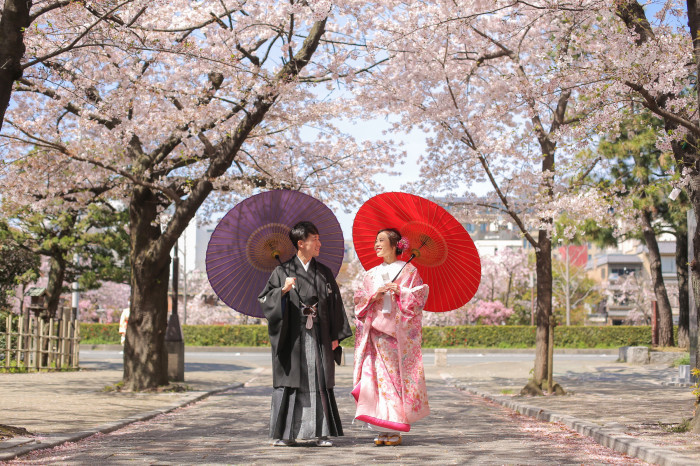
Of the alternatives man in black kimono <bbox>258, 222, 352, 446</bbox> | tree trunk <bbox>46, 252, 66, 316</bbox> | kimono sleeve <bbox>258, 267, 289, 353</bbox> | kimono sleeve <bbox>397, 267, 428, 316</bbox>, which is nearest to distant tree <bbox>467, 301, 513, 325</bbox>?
tree trunk <bbox>46, 252, 66, 316</bbox>

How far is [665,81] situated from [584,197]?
4.90m

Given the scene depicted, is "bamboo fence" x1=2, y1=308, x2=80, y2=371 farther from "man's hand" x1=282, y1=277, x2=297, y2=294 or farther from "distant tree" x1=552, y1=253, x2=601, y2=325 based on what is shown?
"distant tree" x1=552, y1=253, x2=601, y2=325

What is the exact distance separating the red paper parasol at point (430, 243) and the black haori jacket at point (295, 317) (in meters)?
0.70

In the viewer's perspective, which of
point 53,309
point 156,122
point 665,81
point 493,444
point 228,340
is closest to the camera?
point 493,444

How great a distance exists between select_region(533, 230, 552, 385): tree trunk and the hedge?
25524 millimetres

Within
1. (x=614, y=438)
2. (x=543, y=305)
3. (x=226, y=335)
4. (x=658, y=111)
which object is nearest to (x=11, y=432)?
(x=614, y=438)

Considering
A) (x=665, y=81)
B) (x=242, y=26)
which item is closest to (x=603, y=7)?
(x=665, y=81)

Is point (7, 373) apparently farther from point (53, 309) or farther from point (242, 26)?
point (242, 26)

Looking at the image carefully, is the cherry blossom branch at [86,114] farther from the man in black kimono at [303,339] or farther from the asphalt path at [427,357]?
the asphalt path at [427,357]

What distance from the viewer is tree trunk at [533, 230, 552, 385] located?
13.7 m

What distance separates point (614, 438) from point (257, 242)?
4.08 metres

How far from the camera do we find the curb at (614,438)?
6266 millimetres

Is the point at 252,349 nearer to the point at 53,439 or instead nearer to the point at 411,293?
the point at 53,439

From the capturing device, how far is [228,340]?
128ft
